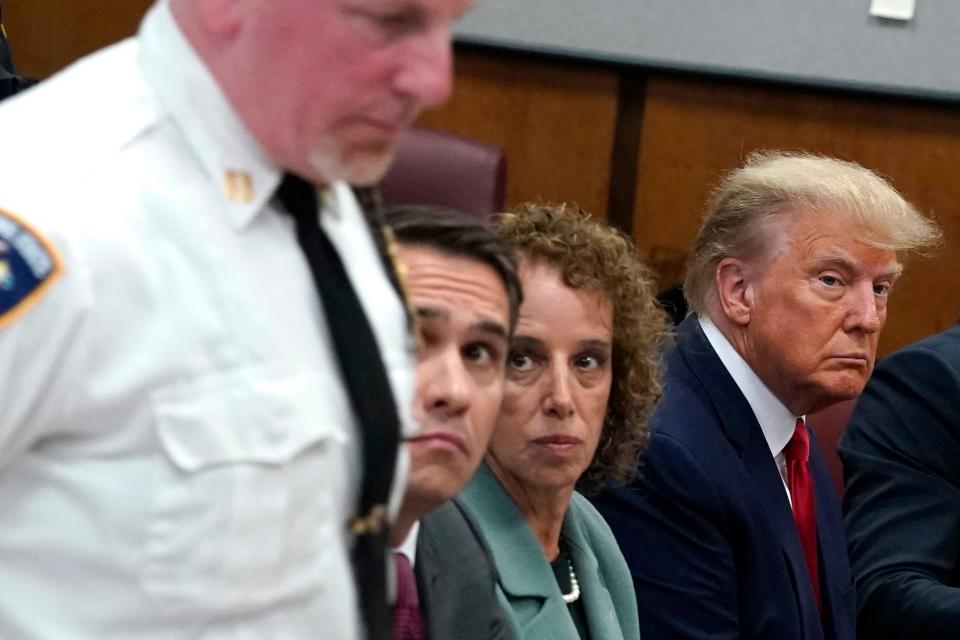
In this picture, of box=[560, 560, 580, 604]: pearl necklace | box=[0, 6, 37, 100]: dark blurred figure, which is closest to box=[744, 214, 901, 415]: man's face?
box=[560, 560, 580, 604]: pearl necklace

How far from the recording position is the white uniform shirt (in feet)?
2.71

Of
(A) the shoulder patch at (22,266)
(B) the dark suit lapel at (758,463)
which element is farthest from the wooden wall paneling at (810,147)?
(A) the shoulder patch at (22,266)

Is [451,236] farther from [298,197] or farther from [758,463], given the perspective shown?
[758,463]

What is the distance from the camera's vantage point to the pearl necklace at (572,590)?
5.95 ft

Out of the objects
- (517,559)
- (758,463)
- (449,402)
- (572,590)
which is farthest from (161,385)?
(758,463)

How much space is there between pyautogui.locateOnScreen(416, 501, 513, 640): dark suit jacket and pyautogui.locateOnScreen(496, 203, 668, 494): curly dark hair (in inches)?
16.6

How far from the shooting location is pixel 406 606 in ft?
4.50

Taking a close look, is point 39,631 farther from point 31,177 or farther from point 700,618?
point 700,618

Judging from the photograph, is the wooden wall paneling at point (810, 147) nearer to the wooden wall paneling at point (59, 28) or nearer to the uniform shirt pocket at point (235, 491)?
the wooden wall paneling at point (59, 28)

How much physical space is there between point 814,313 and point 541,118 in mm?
1771

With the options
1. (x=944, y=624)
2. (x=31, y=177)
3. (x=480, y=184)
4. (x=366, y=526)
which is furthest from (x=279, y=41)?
(x=480, y=184)

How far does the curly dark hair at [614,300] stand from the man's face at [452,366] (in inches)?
15.6

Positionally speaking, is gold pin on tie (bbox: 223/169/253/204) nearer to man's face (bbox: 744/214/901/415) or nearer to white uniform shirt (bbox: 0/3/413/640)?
white uniform shirt (bbox: 0/3/413/640)

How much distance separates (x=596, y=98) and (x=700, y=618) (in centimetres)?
211
